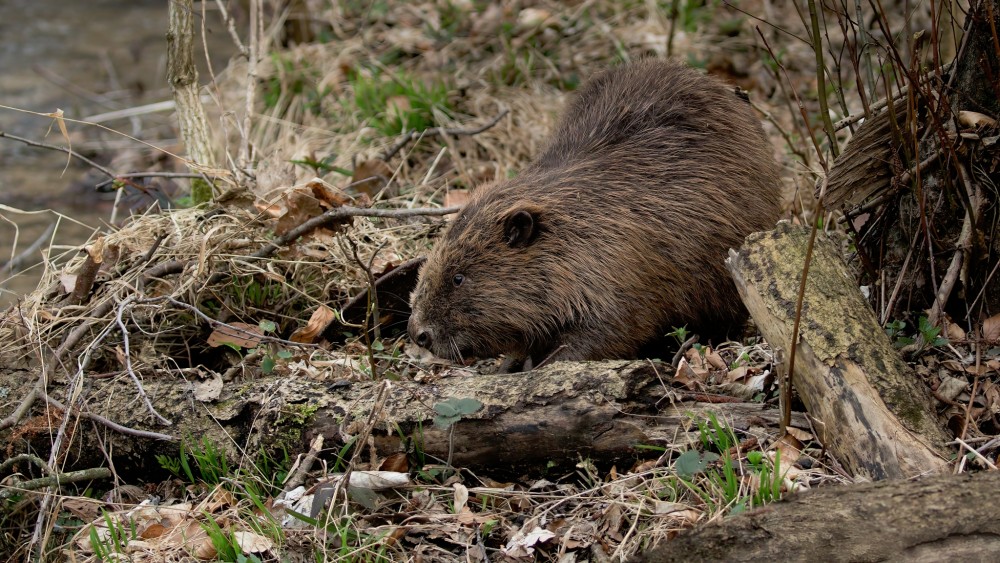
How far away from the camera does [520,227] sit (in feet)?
11.6

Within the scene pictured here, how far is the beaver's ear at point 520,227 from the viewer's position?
11.5 ft

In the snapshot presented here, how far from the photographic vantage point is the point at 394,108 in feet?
18.7

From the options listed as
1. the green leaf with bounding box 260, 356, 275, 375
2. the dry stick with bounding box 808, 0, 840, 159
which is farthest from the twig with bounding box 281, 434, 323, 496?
the dry stick with bounding box 808, 0, 840, 159

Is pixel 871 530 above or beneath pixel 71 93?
above

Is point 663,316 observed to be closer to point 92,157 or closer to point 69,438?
point 69,438

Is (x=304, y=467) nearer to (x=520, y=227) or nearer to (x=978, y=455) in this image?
(x=520, y=227)

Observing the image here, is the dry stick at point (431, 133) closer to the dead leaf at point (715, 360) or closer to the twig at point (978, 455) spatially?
the dead leaf at point (715, 360)

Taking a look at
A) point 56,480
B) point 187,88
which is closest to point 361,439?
point 56,480

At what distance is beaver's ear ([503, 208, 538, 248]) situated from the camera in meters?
3.51

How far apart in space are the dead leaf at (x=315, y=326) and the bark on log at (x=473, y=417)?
756 millimetres

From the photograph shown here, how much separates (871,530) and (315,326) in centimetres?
245

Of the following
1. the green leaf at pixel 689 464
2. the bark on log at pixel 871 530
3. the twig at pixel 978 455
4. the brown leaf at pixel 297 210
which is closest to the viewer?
the bark on log at pixel 871 530

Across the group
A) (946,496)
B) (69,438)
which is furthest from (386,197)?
(946,496)

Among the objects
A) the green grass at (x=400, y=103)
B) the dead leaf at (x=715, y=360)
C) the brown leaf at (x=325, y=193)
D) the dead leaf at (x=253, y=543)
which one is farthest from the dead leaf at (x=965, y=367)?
the green grass at (x=400, y=103)
